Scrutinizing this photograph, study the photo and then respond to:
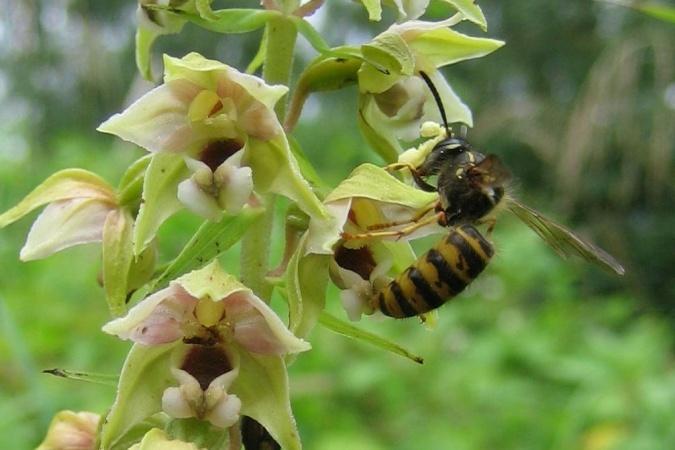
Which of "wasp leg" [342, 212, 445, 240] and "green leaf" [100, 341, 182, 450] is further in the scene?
"wasp leg" [342, 212, 445, 240]

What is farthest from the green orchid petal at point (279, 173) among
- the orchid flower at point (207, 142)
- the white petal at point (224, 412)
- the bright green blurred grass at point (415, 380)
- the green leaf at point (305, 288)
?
the bright green blurred grass at point (415, 380)

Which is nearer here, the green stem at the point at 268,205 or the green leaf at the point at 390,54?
the green leaf at the point at 390,54

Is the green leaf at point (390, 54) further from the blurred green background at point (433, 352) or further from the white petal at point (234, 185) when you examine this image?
the blurred green background at point (433, 352)

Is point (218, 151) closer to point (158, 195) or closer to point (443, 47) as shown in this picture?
point (158, 195)

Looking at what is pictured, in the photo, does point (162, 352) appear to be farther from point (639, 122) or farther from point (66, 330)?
point (639, 122)

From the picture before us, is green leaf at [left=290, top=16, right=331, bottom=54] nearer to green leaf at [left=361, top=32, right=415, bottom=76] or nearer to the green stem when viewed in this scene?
the green stem

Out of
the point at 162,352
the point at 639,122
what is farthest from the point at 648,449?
the point at 639,122

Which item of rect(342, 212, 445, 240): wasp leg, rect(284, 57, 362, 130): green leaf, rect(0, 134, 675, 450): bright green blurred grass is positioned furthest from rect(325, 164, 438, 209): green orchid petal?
rect(0, 134, 675, 450): bright green blurred grass
